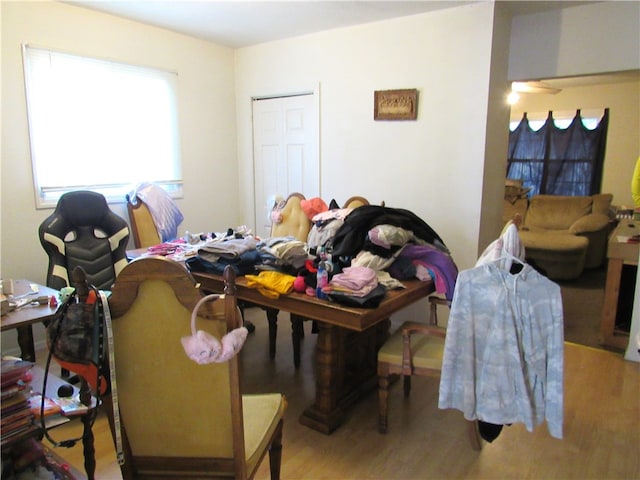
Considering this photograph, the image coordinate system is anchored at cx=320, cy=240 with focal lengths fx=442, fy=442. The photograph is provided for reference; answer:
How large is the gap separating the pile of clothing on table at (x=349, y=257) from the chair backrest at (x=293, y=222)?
2.64 feet

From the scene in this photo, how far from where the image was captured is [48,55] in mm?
3283

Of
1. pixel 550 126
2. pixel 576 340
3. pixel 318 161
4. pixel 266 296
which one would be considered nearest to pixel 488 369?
pixel 266 296

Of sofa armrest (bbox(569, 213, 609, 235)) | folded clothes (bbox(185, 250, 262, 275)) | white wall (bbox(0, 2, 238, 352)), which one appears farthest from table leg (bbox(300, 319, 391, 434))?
sofa armrest (bbox(569, 213, 609, 235))

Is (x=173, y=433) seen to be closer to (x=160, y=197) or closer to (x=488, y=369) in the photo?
(x=488, y=369)

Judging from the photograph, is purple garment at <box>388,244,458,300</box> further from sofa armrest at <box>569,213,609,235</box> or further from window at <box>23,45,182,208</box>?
sofa armrest at <box>569,213,609,235</box>

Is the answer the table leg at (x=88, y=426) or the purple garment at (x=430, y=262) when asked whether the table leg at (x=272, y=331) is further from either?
the table leg at (x=88, y=426)

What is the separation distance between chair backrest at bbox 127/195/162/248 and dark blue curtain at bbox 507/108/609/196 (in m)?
5.63

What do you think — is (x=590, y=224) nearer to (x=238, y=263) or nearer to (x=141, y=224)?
(x=238, y=263)

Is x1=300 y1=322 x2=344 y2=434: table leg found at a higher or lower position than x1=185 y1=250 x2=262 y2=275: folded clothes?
lower

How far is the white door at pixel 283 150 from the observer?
4352mm

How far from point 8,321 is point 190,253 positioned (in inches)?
46.5

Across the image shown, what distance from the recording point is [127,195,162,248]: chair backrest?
3.74m

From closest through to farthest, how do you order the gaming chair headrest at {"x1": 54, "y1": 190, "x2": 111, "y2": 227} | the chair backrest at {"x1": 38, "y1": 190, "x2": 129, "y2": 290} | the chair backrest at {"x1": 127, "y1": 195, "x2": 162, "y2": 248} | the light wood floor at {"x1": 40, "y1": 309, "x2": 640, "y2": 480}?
the light wood floor at {"x1": 40, "y1": 309, "x2": 640, "y2": 480} → the chair backrest at {"x1": 38, "y1": 190, "x2": 129, "y2": 290} → the gaming chair headrest at {"x1": 54, "y1": 190, "x2": 111, "y2": 227} → the chair backrest at {"x1": 127, "y1": 195, "x2": 162, "y2": 248}

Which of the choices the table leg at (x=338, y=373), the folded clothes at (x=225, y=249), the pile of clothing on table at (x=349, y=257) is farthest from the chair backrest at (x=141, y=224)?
the table leg at (x=338, y=373)
